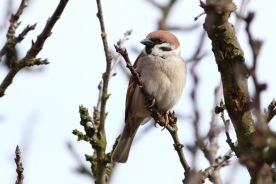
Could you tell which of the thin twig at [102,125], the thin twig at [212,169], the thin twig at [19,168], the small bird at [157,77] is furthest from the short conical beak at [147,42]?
the thin twig at [19,168]

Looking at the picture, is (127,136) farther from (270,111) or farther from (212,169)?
(270,111)

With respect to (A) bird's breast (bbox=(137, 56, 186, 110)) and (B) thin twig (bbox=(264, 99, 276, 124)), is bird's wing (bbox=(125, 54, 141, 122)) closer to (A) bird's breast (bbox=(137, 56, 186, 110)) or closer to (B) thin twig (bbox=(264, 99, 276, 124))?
(A) bird's breast (bbox=(137, 56, 186, 110))

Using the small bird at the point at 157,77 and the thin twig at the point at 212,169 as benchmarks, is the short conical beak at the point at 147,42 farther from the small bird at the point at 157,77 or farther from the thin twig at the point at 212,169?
the thin twig at the point at 212,169

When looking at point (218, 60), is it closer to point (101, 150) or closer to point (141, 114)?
point (101, 150)

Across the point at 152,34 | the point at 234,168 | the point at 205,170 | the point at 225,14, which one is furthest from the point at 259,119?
the point at 152,34

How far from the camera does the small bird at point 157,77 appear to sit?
4.66m

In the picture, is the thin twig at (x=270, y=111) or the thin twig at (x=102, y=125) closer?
the thin twig at (x=270, y=111)

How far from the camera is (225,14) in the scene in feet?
8.52

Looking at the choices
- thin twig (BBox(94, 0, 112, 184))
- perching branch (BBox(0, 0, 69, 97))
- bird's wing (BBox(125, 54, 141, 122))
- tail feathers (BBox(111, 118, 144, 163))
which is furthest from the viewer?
Result: tail feathers (BBox(111, 118, 144, 163))

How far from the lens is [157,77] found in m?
4.64

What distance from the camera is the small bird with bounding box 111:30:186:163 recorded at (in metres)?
4.66

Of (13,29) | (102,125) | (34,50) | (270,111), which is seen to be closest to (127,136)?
(102,125)

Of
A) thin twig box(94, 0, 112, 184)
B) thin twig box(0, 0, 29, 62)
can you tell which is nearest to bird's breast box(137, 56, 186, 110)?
thin twig box(94, 0, 112, 184)

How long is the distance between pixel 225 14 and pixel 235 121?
0.61 meters
